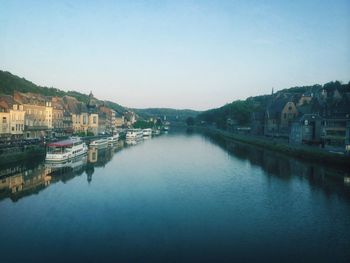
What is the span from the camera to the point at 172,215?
2294 cm

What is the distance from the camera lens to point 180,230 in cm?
1994

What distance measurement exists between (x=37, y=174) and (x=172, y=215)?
19.0 meters

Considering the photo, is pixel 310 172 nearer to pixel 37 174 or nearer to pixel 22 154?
pixel 37 174

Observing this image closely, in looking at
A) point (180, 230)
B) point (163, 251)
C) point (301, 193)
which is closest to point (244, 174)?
point (301, 193)

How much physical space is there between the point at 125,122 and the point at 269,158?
10707 cm

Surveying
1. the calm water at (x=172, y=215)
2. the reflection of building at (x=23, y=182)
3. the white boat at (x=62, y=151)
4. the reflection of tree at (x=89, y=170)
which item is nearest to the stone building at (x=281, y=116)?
the calm water at (x=172, y=215)

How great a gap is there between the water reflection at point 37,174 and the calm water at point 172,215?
4.0 inches

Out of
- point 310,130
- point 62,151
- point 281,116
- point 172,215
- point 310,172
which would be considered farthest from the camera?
point 281,116

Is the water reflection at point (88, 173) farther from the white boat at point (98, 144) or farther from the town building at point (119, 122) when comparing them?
the town building at point (119, 122)

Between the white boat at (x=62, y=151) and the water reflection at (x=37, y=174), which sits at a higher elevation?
the white boat at (x=62, y=151)

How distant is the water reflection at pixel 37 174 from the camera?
28653 mm

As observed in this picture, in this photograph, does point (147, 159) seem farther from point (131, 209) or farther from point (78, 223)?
point (78, 223)

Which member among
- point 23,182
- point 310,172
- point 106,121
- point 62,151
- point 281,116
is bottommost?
point 23,182

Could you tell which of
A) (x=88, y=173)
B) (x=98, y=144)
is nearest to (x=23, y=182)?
(x=88, y=173)
